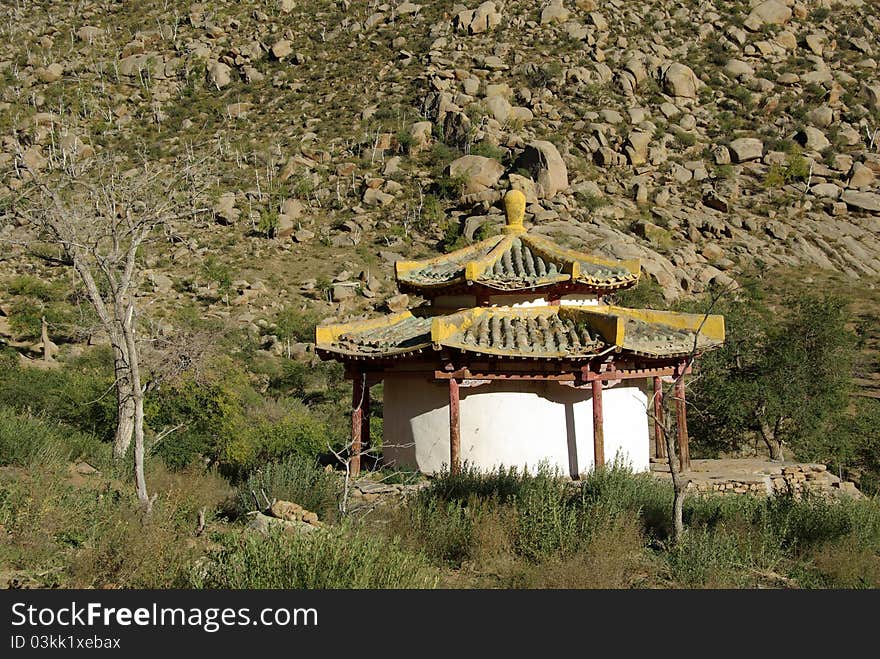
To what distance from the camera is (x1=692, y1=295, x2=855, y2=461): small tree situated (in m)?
22.6

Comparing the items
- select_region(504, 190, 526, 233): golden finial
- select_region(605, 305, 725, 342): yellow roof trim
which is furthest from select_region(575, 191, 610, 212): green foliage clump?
select_region(605, 305, 725, 342): yellow roof trim

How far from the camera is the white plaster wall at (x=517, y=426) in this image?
1374 cm

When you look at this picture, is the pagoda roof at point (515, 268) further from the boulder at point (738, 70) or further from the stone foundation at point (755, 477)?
the boulder at point (738, 70)

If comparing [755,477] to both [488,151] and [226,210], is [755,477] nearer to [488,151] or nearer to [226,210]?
[226,210]

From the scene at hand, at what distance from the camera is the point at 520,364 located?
1336 centimetres

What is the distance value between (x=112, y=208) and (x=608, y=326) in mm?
7436

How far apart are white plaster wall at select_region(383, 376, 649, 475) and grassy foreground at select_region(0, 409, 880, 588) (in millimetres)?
1098

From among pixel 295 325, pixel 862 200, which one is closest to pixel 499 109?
pixel 862 200

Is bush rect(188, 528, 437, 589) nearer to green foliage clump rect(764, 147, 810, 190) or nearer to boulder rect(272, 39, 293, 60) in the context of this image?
green foliage clump rect(764, 147, 810, 190)

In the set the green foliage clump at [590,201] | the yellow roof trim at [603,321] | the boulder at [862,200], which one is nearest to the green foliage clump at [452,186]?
the green foliage clump at [590,201]

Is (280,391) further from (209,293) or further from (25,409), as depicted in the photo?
(25,409)

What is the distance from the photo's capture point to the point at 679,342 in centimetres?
1418

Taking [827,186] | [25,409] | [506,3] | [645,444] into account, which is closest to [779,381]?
[645,444]

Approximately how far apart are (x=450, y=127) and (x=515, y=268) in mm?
43539
